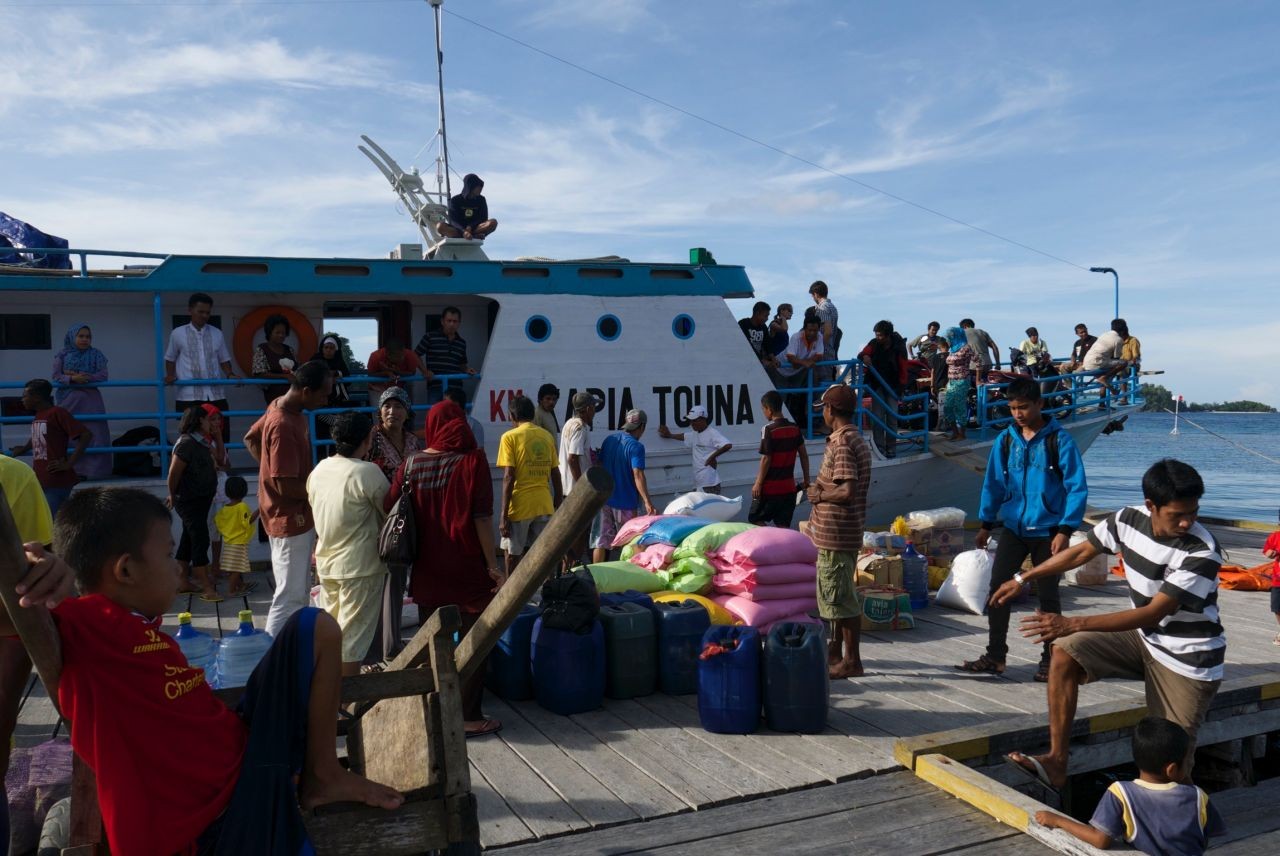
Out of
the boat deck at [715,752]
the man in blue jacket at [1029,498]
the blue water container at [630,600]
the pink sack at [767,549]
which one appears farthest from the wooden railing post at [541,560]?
the man in blue jacket at [1029,498]

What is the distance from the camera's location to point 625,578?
7242 mm

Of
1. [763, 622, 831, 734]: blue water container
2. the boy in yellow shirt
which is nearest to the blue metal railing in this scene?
the boy in yellow shirt

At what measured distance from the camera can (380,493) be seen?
5438mm

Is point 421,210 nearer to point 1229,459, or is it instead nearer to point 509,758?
point 509,758

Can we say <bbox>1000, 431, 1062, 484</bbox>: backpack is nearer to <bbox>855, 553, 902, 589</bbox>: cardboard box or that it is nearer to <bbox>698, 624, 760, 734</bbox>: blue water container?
<bbox>855, 553, 902, 589</bbox>: cardboard box

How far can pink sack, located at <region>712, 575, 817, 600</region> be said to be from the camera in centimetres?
697

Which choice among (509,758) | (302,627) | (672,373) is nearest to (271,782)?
(302,627)

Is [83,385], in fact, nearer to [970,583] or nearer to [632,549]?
[632,549]

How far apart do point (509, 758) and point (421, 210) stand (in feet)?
31.8

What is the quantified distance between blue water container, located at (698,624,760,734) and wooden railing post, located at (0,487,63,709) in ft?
12.1

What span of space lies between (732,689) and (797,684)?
0.35 meters

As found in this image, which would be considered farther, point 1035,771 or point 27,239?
point 27,239

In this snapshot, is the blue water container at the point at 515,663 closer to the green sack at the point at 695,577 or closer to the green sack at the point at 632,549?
the green sack at the point at 695,577

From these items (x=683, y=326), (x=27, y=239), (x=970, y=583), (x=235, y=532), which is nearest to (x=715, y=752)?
(x=970, y=583)
